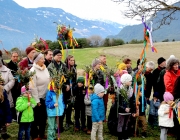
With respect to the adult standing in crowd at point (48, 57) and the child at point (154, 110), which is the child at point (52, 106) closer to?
the adult standing in crowd at point (48, 57)

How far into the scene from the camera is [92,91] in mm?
6402

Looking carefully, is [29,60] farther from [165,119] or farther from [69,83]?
[165,119]

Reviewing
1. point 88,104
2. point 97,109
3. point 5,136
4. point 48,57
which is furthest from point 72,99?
point 5,136

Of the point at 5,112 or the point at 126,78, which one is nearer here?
the point at 5,112

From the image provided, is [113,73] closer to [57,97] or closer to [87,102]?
[87,102]

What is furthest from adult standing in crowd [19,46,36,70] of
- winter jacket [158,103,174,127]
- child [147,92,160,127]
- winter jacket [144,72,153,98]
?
child [147,92,160,127]

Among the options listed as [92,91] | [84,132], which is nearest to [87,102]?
[92,91]

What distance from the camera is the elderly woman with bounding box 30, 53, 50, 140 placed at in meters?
5.57

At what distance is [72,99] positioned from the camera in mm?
6488

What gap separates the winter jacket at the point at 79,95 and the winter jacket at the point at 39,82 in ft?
3.26

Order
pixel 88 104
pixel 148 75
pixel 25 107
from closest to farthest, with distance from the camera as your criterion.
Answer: pixel 25 107 < pixel 88 104 < pixel 148 75

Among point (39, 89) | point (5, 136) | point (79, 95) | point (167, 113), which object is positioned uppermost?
point (39, 89)

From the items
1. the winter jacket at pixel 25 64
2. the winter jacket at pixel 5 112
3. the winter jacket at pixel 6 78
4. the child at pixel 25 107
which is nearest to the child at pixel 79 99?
the winter jacket at pixel 25 64

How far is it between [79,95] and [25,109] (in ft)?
5.35
